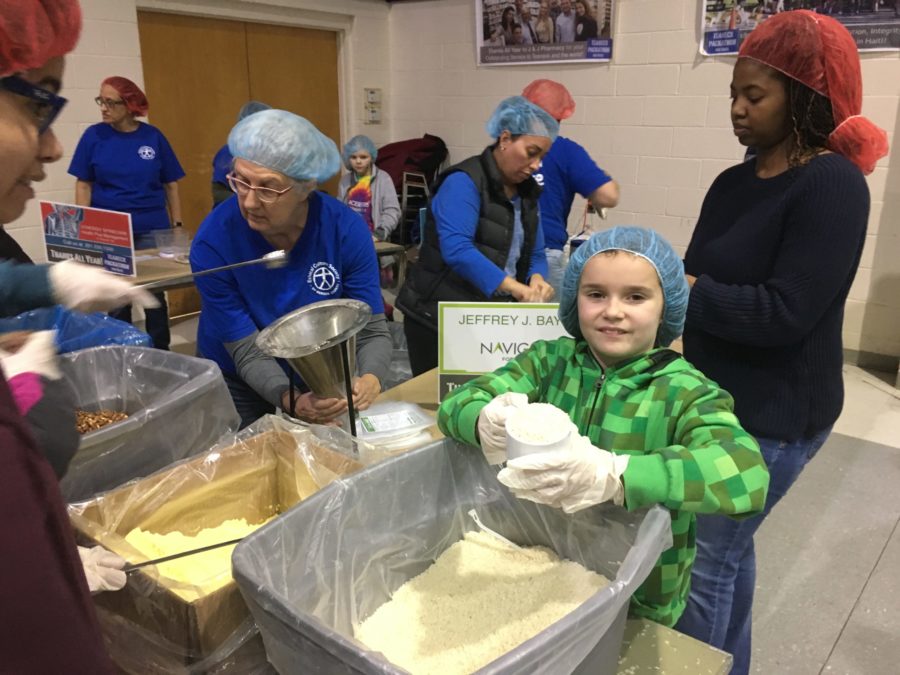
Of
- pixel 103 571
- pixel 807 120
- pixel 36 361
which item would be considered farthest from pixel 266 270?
pixel 807 120

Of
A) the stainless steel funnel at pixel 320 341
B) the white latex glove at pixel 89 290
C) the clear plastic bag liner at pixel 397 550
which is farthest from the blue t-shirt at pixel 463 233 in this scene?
the white latex glove at pixel 89 290

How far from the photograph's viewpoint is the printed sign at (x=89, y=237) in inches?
102

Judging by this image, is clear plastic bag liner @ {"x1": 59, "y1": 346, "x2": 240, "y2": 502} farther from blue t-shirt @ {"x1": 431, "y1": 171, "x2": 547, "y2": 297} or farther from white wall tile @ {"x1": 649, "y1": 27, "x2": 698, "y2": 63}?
white wall tile @ {"x1": 649, "y1": 27, "x2": 698, "y2": 63}

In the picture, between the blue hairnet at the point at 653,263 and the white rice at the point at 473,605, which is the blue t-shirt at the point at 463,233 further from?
the white rice at the point at 473,605

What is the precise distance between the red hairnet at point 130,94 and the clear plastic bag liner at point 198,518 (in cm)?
321

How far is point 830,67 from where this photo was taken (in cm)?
126

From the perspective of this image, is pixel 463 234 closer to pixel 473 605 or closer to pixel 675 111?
pixel 473 605

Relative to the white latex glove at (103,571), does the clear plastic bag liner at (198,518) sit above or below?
below

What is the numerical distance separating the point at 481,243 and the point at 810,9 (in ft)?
8.96

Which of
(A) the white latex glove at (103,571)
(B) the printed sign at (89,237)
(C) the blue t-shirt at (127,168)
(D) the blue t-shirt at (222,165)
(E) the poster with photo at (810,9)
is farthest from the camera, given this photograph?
(D) the blue t-shirt at (222,165)

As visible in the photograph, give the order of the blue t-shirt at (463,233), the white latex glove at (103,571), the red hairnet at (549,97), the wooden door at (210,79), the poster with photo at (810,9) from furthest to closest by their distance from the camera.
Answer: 1. the wooden door at (210,79)
2. the poster with photo at (810,9)
3. the red hairnet at (549,97)
4. the blue t-shirt at (463,233)
5. the white latex glove at (103,571)

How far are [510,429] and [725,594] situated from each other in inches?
33.2

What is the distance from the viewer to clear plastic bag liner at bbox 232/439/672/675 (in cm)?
67

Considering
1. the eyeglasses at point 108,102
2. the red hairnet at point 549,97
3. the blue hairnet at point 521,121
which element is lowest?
the blue hairnet at point 521,121
